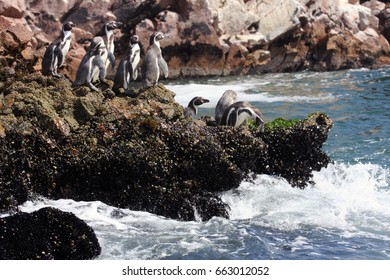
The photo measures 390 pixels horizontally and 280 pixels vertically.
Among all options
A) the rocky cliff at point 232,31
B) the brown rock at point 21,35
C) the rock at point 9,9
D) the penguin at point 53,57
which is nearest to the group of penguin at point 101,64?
the penguin at point 53,57

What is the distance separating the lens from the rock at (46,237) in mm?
8375

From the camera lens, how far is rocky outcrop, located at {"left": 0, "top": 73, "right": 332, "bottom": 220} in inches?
411

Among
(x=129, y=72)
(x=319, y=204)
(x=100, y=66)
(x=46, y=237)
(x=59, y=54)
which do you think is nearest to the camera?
(x=46, y=237)

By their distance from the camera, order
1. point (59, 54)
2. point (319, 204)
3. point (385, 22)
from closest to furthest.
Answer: point (319, 204)
point (59, 54)
point (385, 22)

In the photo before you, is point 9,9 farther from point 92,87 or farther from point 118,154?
point 118,154

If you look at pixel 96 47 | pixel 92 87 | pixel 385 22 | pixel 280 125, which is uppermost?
pixel 96 47

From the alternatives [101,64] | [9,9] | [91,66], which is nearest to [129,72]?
[101,64]

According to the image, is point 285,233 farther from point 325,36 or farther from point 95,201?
point 325,36

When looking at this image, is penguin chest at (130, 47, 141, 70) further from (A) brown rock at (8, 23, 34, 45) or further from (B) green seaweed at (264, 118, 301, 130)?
(A) brown rock at (8, 23, 34, 45)

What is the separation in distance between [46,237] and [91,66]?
559cm

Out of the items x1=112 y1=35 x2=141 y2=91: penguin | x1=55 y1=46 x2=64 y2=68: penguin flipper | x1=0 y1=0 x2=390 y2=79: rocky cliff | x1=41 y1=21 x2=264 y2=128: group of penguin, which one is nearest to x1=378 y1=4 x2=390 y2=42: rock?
x1=0 y1=0 x2=390 y2=79: rocky cliff

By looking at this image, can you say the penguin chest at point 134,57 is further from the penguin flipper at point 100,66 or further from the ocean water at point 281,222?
the ocean water at point 281,222

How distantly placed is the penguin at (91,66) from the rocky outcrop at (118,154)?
1.83m

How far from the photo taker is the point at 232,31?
120 feet
